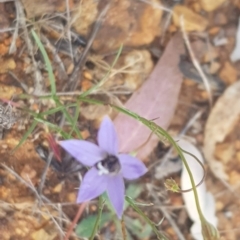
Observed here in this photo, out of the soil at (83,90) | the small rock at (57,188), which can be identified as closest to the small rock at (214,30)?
the soil at (83,90)

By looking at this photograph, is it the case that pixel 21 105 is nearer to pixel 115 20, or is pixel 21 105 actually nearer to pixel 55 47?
pixel 55 47

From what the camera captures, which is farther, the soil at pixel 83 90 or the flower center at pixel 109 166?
the soil at pixel 83 90

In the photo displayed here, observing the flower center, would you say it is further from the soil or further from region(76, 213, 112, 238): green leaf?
region(76, 213, 112, 238): green leaf

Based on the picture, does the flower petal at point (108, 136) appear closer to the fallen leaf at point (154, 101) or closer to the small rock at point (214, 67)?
the fallen leaf at point (154, 101)

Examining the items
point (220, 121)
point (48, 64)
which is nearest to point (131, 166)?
point (48, 64)

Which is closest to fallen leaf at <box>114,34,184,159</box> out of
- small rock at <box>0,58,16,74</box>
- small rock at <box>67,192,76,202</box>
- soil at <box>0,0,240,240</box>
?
→ soil at <box>0,0,240,240</box>

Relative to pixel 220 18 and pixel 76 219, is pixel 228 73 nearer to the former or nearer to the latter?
pixel 220 18

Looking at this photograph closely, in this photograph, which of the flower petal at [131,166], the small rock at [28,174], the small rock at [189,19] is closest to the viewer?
the flower petal at [131,166]
